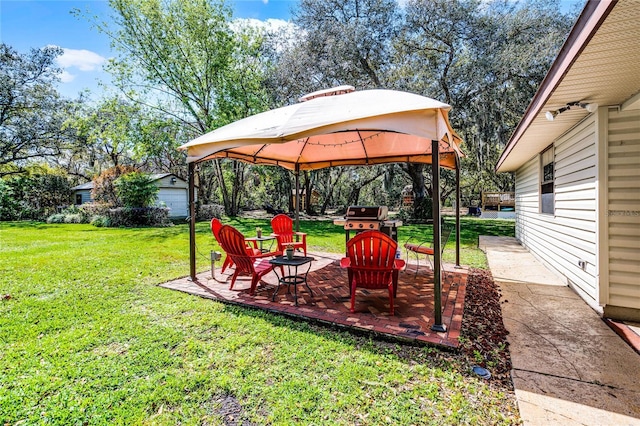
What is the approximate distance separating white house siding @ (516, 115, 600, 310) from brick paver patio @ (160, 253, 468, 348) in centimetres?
148

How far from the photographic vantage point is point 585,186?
3.95 metres

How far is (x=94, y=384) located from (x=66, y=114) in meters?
23.5

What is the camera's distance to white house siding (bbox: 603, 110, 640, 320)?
3307 mm

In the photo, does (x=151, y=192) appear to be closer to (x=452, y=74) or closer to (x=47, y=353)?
(x=47, y=353)

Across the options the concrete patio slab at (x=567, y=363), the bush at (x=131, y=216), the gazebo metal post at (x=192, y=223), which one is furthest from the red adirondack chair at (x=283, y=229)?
the bush at (x=131, y=216)

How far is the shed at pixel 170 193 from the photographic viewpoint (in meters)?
17.8

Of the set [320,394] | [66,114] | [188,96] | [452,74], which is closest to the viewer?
[320,394]

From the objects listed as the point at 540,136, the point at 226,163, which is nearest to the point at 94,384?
the point at 540,136

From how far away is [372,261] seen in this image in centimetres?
354

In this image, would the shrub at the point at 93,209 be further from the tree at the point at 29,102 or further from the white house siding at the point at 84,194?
the tree at the point at 29,102

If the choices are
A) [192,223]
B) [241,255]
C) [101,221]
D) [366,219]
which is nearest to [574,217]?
[366,219]

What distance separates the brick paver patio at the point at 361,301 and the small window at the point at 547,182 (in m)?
2.41

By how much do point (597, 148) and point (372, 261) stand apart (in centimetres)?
289

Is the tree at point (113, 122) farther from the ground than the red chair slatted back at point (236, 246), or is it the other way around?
the tree at point (113, 122)
